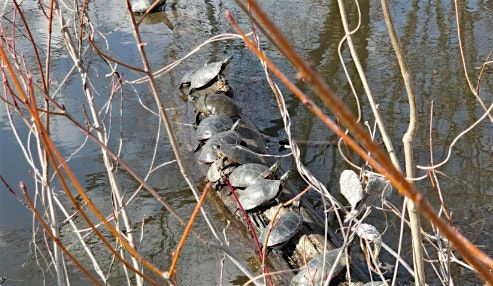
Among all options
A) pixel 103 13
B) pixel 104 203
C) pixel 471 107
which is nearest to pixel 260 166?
pixel 104 203

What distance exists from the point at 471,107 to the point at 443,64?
44.9 inches

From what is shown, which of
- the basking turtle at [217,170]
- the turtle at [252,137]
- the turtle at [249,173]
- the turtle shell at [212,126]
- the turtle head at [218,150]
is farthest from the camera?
the turtle shell at [212,126]

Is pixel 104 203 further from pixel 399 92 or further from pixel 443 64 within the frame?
pixel 443 64

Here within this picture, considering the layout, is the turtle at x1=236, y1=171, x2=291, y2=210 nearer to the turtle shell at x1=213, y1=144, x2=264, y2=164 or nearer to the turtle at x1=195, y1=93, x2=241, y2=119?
the turtle shell at x1=213, y1=144, x2=264, y2=164

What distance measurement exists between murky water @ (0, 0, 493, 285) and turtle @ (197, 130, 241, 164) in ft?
1.07

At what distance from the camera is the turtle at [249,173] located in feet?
16.6

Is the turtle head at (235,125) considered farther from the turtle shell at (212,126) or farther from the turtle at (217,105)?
the turtle at (217,105)

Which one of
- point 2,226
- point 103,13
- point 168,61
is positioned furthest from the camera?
point 103,13

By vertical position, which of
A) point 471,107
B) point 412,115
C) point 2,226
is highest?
point 412,115

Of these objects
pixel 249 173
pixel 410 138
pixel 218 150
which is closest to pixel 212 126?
pixel 218 150

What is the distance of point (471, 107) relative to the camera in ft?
21.0

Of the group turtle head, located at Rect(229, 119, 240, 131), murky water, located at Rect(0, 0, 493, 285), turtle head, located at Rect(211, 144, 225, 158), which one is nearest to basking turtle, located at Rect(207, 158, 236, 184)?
turtle head, located at Rect(211, 144, 225, 158)

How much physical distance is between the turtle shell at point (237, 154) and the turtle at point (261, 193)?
0.45 metres

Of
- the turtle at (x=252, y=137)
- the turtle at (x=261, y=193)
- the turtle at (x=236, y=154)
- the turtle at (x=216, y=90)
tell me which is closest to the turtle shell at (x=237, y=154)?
the turtle at (x=236, y=154)
